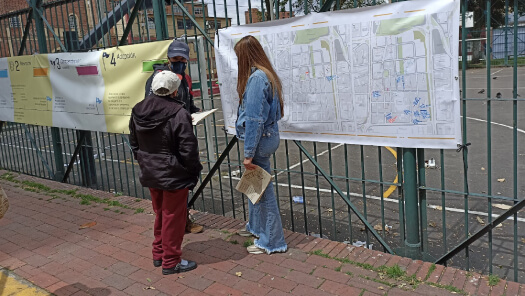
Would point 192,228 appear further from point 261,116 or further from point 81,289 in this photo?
point 261,116

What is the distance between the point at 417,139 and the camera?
3.60 meters

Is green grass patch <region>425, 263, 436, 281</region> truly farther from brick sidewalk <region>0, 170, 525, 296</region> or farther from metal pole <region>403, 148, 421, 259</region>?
metal pole <region>403, 148, 421, 259</region>

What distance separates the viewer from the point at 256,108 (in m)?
3.70

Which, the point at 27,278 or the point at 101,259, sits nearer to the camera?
the point at 27,278

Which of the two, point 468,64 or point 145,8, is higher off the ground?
point 145,8

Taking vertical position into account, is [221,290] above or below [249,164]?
below

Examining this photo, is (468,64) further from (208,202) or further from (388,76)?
(208,202)

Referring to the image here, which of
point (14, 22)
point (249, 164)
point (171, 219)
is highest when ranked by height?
point (14, 22)

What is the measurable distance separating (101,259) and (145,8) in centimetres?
310

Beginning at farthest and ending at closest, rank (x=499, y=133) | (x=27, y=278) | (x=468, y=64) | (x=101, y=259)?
(x=499, y=133) → (x=101, y=259) → (x=27, y=278) → (x=468, y=64)

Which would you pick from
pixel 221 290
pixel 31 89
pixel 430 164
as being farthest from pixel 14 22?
pixel 430 164

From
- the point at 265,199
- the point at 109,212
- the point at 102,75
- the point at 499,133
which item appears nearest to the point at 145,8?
the point at 102,75

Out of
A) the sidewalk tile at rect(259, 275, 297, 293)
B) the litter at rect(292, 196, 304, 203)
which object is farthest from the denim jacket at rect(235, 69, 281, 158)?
the litter at rect(292, 196, 304, 203)

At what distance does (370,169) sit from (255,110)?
4.90 metres
